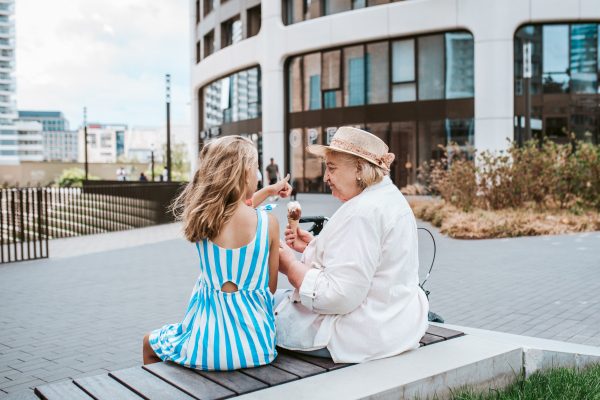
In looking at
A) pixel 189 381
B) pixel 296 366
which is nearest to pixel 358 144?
pixel 296 366

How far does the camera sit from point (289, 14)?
2631 centimetres

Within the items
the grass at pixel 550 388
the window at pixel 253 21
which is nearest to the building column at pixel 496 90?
the window at pixel 253 21

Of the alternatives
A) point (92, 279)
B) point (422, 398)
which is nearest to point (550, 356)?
point (422, 398)

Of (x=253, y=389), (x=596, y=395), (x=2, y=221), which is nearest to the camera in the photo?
(x=253, y=389)

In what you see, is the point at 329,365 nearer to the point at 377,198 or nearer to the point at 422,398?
the point at 422,398

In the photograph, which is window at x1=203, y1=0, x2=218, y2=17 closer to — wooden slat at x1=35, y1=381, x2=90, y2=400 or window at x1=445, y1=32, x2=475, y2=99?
window at x1=445, y1=32, x2=475, y2=99

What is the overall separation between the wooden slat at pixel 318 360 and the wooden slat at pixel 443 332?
76 cm

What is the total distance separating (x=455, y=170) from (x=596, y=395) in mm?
11280

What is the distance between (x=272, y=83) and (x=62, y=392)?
25.2 meters

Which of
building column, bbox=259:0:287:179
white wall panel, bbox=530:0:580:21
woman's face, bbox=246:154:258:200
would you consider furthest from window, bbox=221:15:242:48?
woman's face, bbox=246:154:258:200

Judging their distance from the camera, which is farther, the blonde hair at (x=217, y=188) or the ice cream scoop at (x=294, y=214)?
the ice cream scoop at (x=294, y=214)

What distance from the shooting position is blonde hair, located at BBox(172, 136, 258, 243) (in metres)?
2.44

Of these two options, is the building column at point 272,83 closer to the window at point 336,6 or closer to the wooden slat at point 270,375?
the window at point 336,6

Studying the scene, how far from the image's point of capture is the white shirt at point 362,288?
8.00ft
